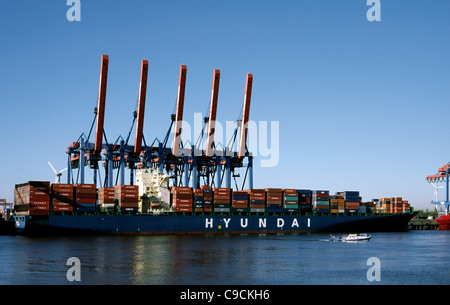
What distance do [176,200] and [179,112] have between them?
60.7ft

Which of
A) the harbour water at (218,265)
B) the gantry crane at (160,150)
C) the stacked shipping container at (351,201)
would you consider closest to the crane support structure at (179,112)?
the gantry crane at (160,150)

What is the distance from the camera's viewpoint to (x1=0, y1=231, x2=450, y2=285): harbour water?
40.8 meters

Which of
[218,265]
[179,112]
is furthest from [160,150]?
[218,265]

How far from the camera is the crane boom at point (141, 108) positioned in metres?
99.8

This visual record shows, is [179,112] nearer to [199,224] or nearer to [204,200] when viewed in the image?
[204,200]

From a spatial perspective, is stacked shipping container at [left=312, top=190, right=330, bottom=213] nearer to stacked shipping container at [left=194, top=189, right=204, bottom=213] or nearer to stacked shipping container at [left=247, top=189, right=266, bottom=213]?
stacked shipping container at [left=247, top=189, right=266, bottom=213]

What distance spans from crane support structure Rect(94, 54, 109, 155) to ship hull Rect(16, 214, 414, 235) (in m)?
14.7

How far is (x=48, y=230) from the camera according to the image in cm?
8675

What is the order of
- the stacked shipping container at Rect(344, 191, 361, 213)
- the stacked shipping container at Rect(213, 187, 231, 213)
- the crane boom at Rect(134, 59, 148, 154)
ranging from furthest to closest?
1. the stacked shipping container at Rect(344, 191, 361, 213)
2. the crane boom at Rect(134, 59, 148, 154)
3. the stacked shipping container at Rect(213, 187, 231, 213)

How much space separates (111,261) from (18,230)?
48.3 metres

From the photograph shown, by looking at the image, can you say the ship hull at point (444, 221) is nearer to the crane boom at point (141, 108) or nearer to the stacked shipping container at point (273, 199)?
the stacked shipping container at point (273, 199)

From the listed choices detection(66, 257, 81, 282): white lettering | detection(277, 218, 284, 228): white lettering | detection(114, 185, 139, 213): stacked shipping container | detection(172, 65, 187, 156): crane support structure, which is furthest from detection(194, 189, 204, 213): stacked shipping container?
detection(66, 257, 81, 282): white lettering
